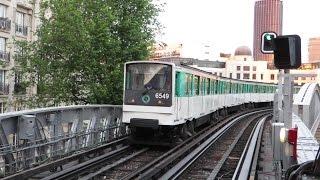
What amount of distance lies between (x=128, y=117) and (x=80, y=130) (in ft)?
7.30

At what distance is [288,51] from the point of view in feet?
23.8

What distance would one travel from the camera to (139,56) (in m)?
22.9

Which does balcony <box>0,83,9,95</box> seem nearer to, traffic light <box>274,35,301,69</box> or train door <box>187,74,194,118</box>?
train door <box>187,74,194,118</box>

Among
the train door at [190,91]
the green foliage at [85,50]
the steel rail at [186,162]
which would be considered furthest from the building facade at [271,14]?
the green foliage at [85,50]

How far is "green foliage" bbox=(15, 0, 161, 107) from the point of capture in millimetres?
21484

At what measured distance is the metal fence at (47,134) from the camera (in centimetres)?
976

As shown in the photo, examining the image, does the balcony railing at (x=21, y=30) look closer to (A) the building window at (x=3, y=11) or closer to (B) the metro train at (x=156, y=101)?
(A) the building window at (x=3, y=11)

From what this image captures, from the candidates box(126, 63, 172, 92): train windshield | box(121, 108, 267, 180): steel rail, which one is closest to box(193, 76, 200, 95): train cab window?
box(121, 108, 267, 180): steel rail

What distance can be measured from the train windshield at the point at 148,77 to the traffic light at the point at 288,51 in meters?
8.30

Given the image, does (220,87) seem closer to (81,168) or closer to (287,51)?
(81,168)

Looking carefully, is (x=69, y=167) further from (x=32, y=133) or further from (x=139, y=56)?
(x=139, y=56)

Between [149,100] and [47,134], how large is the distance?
4149mm

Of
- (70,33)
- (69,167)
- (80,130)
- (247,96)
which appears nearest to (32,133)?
(69,167)

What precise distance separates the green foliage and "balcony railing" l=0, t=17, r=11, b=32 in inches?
766
